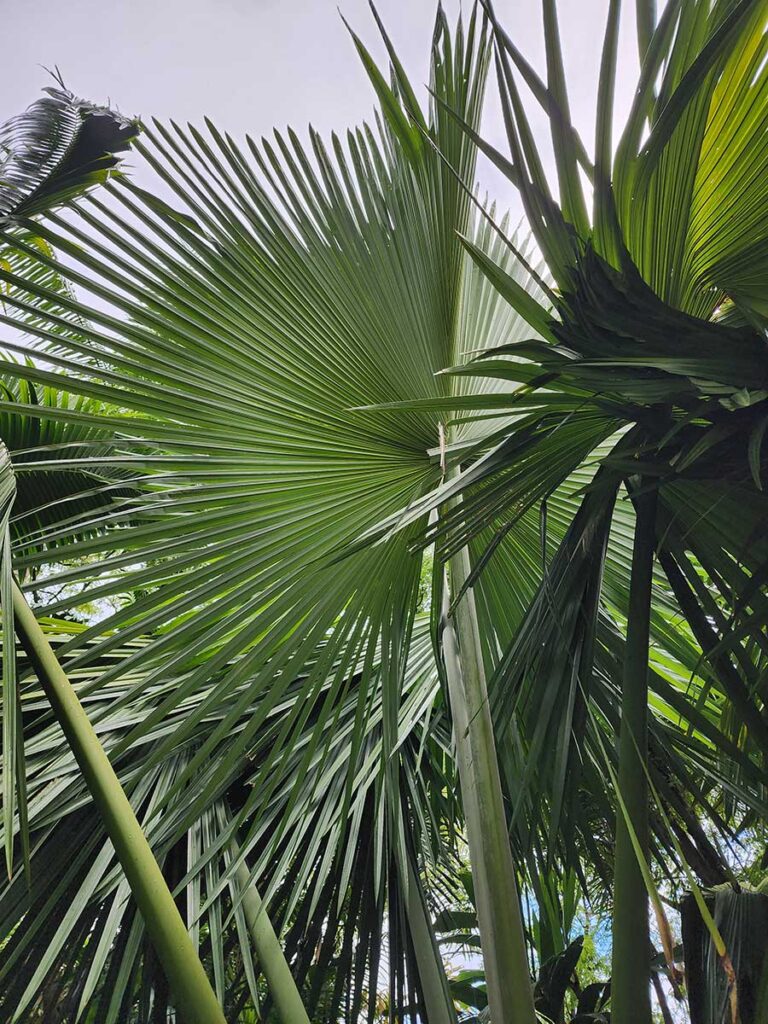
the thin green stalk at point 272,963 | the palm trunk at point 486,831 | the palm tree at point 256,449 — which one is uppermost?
the palm tree at point 256,449

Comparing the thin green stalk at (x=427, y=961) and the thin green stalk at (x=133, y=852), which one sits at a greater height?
the thin green stalk at (x=133, y=852)

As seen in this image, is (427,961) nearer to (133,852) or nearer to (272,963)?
(272,963)

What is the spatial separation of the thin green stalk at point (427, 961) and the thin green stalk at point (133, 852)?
0.71 m

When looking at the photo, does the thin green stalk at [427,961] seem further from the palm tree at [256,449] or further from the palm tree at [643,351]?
the palm tree at [643,351]

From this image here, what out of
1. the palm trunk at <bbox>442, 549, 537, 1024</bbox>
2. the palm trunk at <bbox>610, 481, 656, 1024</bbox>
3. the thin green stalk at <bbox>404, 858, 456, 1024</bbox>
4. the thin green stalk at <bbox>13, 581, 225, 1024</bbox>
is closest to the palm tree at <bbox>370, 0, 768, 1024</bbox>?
the palm trunk at <bbox>610, 481, 656, 1024</bbox>

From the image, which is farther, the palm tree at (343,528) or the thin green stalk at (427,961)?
the thin green stalk at (427,961)

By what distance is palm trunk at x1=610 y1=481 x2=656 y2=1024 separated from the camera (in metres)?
0.76

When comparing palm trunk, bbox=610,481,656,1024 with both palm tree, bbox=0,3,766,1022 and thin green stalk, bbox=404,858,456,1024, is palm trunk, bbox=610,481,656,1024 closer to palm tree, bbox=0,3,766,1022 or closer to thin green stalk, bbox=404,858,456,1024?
palm tree, bbox=0,3,766,1022

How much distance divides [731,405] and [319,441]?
27.6 inches

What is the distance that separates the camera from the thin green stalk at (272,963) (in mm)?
1073

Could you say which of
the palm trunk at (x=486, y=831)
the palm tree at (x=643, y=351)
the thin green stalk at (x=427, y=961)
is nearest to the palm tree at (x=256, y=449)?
the palm trunk at (x=486, y=831)

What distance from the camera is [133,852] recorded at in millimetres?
864

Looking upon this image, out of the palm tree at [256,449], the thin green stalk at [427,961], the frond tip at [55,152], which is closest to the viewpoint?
the frond tip at [55,152]

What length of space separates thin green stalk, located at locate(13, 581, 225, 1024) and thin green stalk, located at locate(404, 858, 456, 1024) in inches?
28.1
